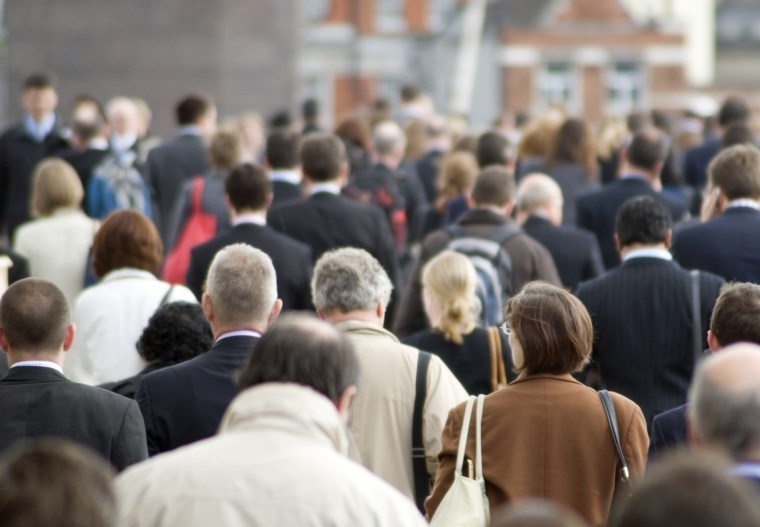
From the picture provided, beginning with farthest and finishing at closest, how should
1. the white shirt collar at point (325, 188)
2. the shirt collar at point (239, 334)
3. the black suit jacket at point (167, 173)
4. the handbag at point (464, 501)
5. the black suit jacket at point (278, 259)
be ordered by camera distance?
the black suit jacket at point (167, 173) → the white shirt collar at point (325, 188) → the black suit jacket at point (278, 259) → the shirt collar at point (239, 334) → the handbag at point (464, 501)

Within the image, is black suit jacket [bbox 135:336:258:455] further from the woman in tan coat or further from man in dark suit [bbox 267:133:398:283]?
man in dark suit [bbox 267:133:398:283]

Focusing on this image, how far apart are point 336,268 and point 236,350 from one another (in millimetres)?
599

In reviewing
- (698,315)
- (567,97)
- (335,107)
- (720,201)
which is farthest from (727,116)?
(335,107)

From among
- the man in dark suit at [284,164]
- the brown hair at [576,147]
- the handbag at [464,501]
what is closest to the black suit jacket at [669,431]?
the handbag at [464,501]

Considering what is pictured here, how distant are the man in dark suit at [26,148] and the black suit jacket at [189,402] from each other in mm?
7660

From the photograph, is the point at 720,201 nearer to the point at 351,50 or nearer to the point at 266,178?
the point at 266,178

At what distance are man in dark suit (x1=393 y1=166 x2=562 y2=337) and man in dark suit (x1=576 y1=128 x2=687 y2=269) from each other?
5.05 feet

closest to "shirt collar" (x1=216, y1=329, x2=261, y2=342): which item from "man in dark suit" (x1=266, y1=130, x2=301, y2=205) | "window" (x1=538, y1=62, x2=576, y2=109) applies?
"man in dark suit" (x1=266, y1=130, x2=301, y2=205)

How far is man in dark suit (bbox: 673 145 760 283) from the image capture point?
26.0ft

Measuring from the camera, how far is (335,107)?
229ft

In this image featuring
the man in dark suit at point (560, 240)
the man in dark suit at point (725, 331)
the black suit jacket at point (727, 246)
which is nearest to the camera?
the man in dark suit at point (725, 331)

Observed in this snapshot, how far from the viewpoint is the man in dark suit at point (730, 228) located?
7918mm

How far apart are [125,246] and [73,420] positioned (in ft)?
8.41

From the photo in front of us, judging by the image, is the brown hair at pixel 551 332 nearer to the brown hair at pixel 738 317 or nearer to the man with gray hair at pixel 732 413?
the brown hair at pixel 738 317
